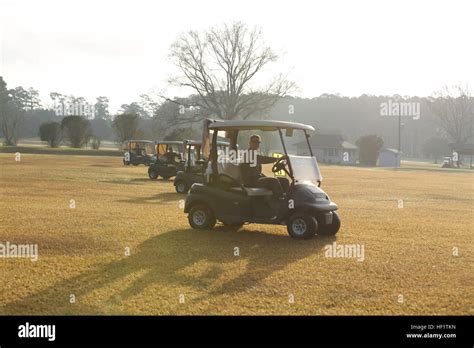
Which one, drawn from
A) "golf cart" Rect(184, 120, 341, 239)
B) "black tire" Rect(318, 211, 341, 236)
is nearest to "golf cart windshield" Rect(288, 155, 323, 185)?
"golf cart" Rect(184, 120, 341, 239)

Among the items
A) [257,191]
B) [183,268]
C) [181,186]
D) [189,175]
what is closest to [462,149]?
[189,175]

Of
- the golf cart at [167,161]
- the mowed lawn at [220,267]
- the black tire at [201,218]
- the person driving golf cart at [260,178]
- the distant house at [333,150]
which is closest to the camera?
the mowed lawn at [220,267]

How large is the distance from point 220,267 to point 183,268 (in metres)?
0.52

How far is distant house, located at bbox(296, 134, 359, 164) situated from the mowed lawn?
63642mm

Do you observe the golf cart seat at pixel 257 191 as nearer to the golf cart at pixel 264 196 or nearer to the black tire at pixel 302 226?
the golf cart at pixel 264 196

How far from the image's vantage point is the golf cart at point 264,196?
8.27 m

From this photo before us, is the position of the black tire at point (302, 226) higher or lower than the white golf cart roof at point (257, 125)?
lower

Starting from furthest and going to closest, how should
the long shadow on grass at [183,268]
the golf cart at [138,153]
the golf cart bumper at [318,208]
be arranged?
the golf cart at [138,153] → the golf cart bumper at [318,208] → the long shadow on grass at [183,268]

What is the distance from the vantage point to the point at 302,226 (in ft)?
27.3

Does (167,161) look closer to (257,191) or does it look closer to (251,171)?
(251,171)

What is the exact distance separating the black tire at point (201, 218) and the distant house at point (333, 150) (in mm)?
65292

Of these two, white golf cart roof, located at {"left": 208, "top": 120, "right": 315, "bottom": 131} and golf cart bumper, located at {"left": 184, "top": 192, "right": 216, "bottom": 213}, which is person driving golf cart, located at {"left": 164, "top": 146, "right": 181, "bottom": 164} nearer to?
golf cart bumper, located at {"left": 184, "top": 192, "right": 216, "bottom": 213}

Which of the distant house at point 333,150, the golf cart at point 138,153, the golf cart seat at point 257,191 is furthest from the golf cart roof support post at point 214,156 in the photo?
the distant house at point 333,150

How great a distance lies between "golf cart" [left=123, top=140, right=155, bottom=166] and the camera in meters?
35.2
